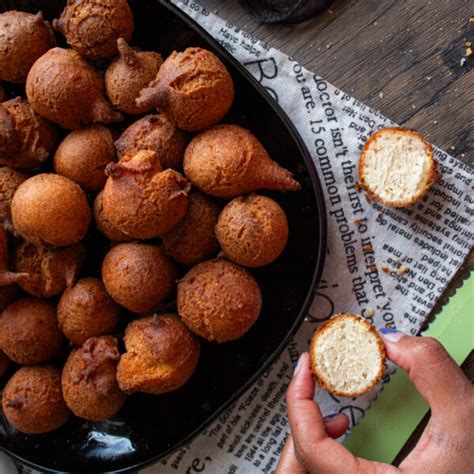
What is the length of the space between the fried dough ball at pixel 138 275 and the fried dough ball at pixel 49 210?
77 millimetres

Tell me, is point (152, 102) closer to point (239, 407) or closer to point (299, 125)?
point (299, 125)

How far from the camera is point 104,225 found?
1.01 m

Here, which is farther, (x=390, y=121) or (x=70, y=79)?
(x=390, y=121)

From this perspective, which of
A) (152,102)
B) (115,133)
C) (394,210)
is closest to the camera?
(152,102)

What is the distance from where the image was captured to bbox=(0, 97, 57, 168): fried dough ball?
3.24ft

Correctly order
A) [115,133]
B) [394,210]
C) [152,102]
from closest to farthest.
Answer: [152,102]
[115,133]
[394,210]

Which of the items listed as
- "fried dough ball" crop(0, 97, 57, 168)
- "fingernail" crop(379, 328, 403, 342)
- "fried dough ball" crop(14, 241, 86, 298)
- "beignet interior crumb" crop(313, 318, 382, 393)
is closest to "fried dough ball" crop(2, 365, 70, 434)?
"fried dough ball" crop(14, 241, 86, 298)

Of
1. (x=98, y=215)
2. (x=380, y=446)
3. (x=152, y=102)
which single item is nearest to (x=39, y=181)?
(x=98, y=215)

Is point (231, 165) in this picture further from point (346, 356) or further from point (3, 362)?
point (3, 362)

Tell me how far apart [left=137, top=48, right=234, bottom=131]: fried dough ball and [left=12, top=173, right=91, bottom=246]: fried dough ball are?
0.19m

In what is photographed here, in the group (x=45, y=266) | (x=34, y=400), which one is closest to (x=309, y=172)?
(x=45, y=266)

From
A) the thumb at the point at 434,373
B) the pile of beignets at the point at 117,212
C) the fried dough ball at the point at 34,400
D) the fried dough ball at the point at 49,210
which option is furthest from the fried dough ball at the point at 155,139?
the thumb at the point at 434,373

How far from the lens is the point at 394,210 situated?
45.1 inches

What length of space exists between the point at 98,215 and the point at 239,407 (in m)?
0.49
